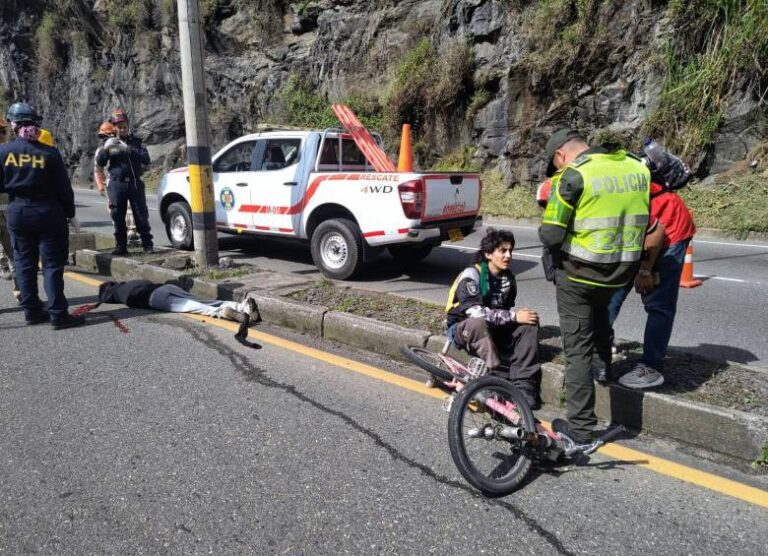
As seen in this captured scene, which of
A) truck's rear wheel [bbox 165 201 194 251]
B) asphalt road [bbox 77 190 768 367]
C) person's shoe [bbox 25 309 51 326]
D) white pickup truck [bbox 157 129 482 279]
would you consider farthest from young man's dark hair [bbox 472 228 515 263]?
truck's rear wheel [bbox 165 201 194 251]

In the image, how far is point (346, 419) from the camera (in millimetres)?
3463

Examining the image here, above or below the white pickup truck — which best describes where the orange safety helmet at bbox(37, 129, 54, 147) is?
above

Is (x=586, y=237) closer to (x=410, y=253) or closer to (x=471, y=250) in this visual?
(x=410, y=253)

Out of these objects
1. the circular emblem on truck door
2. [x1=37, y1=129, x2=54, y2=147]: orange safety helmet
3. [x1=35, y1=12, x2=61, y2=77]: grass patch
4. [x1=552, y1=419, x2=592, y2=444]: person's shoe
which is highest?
[x1=35, y1=12, x2=61, y2=77]: grass patch

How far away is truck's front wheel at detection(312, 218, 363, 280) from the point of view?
23.4 feet

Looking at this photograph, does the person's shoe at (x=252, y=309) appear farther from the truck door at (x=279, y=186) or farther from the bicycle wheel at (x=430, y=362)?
the truck door at (x=279, y=186)

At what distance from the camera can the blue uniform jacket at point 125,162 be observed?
25.8ft

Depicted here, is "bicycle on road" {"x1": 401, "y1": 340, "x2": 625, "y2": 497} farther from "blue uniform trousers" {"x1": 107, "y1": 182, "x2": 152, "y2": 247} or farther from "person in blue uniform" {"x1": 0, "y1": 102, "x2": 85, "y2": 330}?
"blue uniform trousers" {"x1": 107, "y1": 182, "x2": 152, "y2": 247}

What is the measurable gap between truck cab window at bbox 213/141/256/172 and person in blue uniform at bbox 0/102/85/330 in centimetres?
312

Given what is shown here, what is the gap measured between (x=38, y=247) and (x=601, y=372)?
16.7 feet

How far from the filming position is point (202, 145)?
6.78 metres

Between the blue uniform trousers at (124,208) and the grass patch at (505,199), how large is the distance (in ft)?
29.3

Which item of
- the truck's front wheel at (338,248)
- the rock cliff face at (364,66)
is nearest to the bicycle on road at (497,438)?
the truck's front wheel at (338,248)

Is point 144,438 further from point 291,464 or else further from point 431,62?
point 431,62
